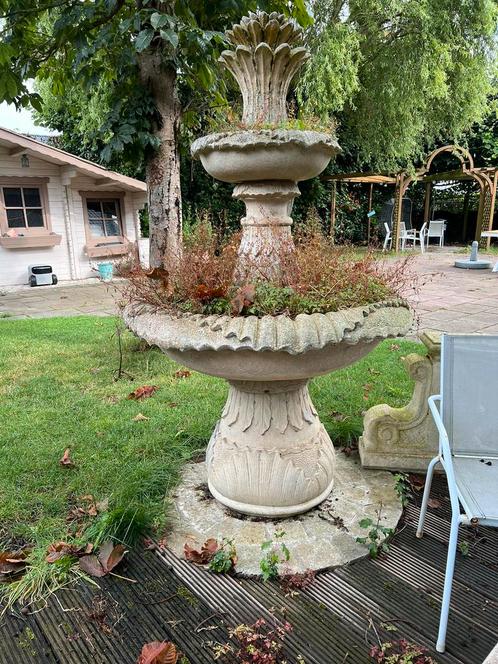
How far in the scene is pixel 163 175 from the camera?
14.7 ft

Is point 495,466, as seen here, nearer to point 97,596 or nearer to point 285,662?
point 285,662

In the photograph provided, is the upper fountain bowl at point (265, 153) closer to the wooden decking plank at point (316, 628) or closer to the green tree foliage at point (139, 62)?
the wooden decking plank at point (316, 628)

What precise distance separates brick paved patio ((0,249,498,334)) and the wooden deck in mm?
4072

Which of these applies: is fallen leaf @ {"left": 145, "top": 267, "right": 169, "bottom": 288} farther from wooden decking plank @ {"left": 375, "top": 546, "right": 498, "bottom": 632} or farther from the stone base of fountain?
wooden decking plank @ {"left": 375, "top": 546, "right": 498, "bottom": 632}

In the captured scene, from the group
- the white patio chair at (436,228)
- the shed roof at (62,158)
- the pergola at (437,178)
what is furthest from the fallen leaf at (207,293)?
the white patio chair at (436,228)

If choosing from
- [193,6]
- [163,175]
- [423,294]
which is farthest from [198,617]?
[423,294]

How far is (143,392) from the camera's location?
12.9 ft

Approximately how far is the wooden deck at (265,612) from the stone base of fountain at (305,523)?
100 millimetres

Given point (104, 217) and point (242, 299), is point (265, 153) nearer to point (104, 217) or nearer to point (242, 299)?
point (242, 299)

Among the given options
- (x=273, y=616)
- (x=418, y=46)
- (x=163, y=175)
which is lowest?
(x=273, y=616)

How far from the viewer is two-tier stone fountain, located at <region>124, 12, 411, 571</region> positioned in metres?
1.80

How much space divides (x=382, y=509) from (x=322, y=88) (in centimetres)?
943

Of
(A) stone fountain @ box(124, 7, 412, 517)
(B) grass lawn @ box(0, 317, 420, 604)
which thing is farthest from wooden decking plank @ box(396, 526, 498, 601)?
(B) grass lawn @ box(0, 317, 420, 604)

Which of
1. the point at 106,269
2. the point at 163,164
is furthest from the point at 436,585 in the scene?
the point at 106,269
